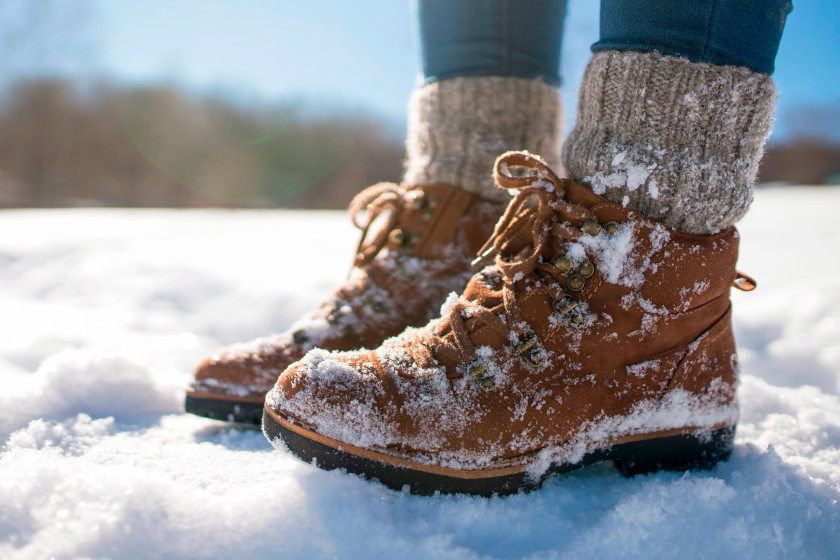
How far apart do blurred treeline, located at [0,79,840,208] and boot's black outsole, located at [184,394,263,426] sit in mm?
17603

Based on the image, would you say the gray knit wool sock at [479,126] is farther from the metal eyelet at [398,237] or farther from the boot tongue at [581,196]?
the boot tongue at [581,196]

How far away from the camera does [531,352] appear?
0.75m

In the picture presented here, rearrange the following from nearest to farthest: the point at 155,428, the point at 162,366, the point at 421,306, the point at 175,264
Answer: the point at 155,428
the point at 421,306
the point at 162,366
the point at 175,264

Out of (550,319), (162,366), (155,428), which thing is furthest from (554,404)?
(162,366)

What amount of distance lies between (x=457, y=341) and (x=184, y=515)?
38cm

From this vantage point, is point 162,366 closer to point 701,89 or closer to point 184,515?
point 184,515

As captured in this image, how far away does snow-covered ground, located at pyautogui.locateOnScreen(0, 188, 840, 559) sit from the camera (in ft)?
1.96

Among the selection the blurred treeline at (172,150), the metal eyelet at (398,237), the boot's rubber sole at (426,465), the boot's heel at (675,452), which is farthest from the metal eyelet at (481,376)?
the blurred treeline at (172,150)

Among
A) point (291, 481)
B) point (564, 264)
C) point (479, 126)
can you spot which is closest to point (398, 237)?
point (479, 126)

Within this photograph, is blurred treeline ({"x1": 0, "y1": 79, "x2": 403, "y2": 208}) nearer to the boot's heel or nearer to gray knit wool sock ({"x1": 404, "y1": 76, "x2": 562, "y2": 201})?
gray knit wool sock ({"x1": 404, "y1": 76, "x2": 562, "y2": 201})

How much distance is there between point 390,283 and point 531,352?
362 mm

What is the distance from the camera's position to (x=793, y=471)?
2.50 feet

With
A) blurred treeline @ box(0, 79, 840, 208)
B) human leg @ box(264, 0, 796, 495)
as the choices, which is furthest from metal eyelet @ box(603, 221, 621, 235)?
blurred treeline @ box(0, 79, 840, 208)

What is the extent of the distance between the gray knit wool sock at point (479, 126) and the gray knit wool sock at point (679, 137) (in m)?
0.33
